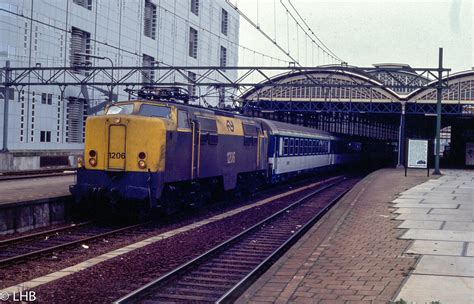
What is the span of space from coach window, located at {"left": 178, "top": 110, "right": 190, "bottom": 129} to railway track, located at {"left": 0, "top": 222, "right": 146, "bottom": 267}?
8.99ft

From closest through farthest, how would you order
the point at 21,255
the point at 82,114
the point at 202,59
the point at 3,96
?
the point at 21,255, the point at 3,96, the point at 82,114, the point at 202,59

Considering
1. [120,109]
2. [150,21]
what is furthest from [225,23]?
[120,109]

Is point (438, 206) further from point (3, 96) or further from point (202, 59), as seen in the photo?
point (202, 59)

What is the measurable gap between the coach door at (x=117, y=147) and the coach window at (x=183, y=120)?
1.57m

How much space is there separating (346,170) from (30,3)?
102ft

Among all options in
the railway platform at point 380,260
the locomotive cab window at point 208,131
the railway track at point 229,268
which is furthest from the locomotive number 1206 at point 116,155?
the railway platform at point 380,260

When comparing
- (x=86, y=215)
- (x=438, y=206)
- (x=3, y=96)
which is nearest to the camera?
(x=86, y=215)

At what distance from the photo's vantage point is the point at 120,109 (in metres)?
15.0

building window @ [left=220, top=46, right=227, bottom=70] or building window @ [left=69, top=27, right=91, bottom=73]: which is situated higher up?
building window @ [left=220, top=46, right=227, bottom=70]

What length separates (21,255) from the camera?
33.0 feet

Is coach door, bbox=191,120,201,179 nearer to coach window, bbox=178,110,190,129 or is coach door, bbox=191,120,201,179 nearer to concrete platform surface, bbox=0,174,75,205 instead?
coach window, bbox=178,110,190,129

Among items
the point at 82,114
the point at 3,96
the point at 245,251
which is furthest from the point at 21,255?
the point at 82,114

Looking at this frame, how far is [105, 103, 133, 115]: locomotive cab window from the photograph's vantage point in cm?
1482

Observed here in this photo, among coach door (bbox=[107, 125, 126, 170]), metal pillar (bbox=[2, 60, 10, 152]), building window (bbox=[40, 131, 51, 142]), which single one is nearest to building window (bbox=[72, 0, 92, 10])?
metal pillar (bbox=[2, 60, 10, 152])
